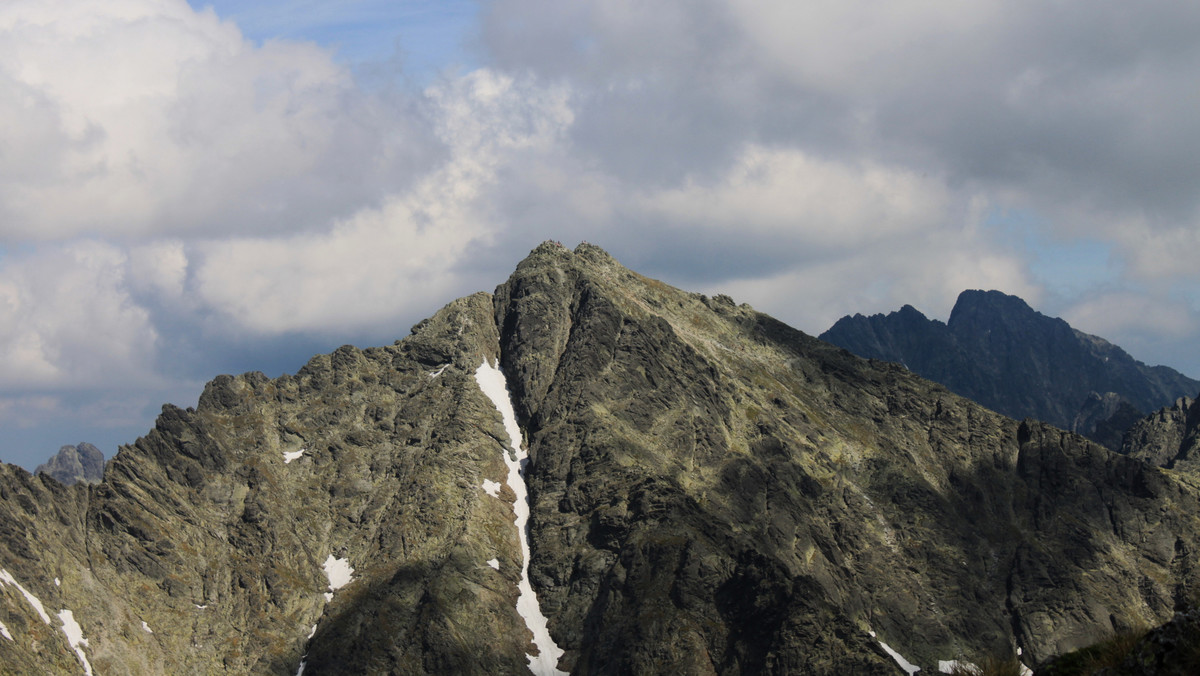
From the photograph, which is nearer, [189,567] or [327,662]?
[327,662]

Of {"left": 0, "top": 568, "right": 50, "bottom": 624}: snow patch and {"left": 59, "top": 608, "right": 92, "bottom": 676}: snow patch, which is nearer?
{"left": 59, "top": 608, "right": 92, "bottom": 676}: snow patch

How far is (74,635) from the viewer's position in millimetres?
167375

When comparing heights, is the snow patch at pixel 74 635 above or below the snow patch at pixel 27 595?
below

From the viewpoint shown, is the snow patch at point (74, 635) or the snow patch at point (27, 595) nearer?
the snow patch at point (74, 635)

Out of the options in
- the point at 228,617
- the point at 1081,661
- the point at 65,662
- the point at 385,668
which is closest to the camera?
the point at 1081,661

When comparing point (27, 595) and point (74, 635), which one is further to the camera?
point (27, 595)

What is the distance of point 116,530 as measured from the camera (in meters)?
194

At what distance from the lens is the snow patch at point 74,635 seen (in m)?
164

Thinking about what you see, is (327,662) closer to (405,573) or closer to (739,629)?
(405,573)

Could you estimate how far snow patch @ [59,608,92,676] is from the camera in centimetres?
16400

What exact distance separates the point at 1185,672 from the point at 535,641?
18121cm

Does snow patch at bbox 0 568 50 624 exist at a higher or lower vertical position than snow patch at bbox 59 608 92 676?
higher

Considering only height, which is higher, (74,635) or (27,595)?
(27,595)

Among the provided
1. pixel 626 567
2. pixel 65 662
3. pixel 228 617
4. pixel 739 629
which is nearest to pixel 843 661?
pixel 739 629
